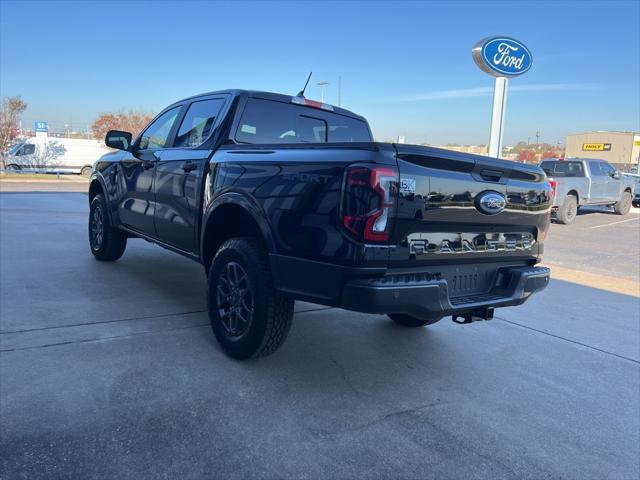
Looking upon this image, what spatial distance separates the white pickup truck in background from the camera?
2842 centimetres

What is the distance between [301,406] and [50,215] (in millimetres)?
10112

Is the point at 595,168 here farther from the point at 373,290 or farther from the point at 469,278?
the point at 373,290

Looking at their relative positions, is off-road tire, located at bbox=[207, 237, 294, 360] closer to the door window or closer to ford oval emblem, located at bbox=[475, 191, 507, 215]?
ford oval emblem, located at bbox=[475, 191, 507, 215]

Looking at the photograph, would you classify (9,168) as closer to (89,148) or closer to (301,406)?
(89,148)

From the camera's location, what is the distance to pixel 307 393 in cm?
325

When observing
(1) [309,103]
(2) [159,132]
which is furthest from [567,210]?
(2) [159,132]

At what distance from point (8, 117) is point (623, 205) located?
1224 inches

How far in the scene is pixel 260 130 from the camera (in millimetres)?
4285

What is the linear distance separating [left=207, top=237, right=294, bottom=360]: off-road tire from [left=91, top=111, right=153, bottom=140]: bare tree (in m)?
49.9

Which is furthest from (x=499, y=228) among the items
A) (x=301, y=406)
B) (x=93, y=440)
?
(x=93, y=440)

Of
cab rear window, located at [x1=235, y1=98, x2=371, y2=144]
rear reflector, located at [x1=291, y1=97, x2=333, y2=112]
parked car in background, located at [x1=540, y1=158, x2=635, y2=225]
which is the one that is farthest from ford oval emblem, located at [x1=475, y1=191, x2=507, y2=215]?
parked car in background, located at [x1=540, y1=158, x2=635, y2=225]

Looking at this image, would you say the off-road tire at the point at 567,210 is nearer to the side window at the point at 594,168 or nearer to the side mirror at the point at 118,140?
the side window at the point at 594,168

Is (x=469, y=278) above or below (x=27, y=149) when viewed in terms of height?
below

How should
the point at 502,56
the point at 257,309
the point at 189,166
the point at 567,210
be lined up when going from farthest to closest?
the point at 567,210, the point at 502,56, the point at 189,166, the point at 257,309
